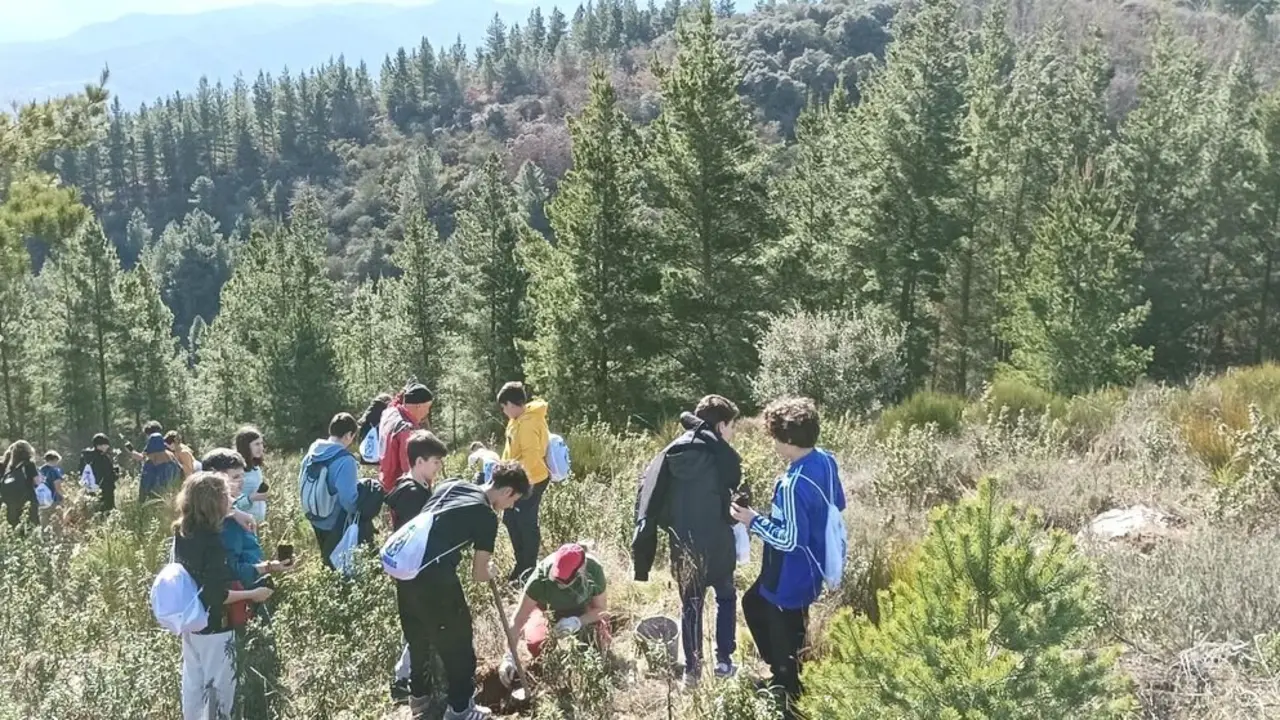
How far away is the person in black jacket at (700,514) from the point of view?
14.5ft

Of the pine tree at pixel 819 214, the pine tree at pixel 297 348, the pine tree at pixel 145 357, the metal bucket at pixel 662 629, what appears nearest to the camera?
the metal bucket at pixel 662 629

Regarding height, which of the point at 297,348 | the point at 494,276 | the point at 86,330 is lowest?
the point at 297,348

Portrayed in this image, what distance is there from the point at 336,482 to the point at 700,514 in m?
2.31

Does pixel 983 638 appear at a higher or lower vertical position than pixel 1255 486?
higher

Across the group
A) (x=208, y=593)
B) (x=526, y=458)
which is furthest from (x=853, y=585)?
(x=208, y=593)

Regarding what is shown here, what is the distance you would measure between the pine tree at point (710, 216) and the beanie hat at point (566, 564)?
1590cm

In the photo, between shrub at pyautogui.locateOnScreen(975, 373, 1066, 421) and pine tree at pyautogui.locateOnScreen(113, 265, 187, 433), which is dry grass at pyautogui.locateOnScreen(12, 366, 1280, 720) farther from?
pine tree at pyautogui.locateOnScreen(113, 265, 187, 433)

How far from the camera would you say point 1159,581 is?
3.87 meters

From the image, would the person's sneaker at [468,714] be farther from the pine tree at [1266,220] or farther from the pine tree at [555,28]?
the pine tree at [555,28]

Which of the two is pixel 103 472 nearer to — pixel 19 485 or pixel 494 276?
pixel 19 485

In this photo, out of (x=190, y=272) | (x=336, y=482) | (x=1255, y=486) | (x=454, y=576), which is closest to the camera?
(x=454, y=576)

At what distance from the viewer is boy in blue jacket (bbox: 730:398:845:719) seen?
12.6ft

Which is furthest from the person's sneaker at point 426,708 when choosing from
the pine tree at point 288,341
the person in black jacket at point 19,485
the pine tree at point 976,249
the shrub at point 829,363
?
the pine tree at point 288,341

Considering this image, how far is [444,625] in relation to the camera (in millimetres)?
4227
